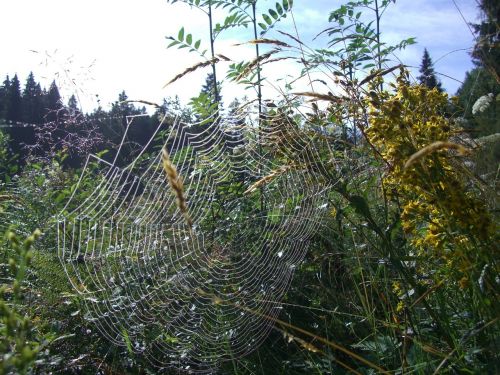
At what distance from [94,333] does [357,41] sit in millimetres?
2036

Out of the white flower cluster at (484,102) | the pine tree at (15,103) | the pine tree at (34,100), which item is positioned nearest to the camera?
the white flower cluster at (484,102)

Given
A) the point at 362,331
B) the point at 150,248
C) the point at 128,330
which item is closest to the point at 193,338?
the point at 128,330

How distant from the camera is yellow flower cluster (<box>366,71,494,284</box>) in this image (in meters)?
1.59

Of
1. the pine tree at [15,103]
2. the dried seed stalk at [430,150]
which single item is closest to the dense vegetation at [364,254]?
the dried seed stalk at [430,150]

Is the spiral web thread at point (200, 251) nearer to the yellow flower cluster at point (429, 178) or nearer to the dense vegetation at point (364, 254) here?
the dense vegetation at point (364, 254)

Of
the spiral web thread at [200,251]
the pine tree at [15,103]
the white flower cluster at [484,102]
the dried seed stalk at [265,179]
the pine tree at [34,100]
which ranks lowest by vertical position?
the spiral web thread at [200,251]

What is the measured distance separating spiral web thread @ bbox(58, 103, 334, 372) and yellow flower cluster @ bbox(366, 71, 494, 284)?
505 millimetres

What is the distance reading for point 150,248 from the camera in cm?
253

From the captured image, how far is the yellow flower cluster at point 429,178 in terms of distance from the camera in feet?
5.20

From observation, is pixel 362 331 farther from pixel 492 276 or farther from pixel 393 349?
pixel 492 276

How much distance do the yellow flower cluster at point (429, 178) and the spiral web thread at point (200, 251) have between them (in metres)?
0.51

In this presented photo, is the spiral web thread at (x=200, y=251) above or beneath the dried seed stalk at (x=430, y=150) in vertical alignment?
beneath

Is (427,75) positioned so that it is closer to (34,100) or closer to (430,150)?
(430,150)

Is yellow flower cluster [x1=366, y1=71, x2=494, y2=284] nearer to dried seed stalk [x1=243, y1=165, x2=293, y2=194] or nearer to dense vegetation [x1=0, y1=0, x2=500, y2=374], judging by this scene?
dense vegetation [x1=0, y1=0, x2=500, y2=374]
